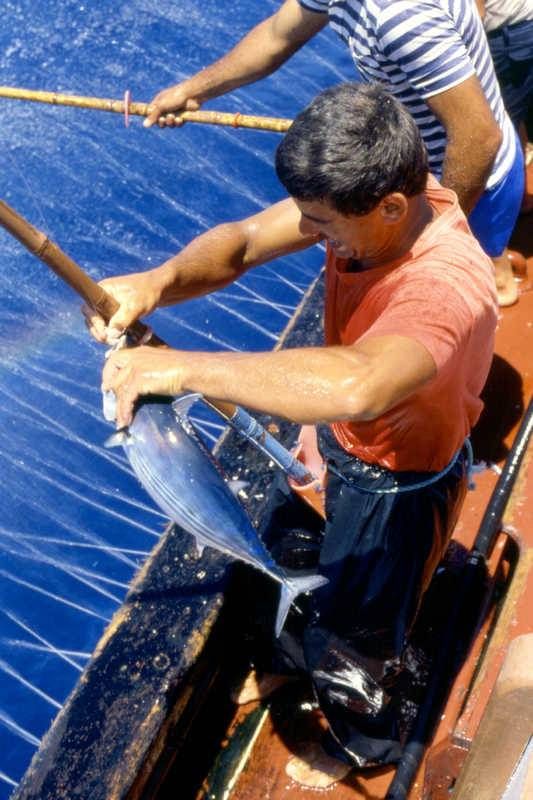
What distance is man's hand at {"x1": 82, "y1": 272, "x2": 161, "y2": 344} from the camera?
8.13 ft

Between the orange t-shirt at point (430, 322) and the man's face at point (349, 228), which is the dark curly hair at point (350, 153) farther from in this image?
the orange t-shirt at point (430, 322)

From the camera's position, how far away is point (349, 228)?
2.23 meters

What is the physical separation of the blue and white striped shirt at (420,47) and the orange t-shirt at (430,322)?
0.87 metres

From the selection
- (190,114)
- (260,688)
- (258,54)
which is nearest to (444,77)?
(258,54)

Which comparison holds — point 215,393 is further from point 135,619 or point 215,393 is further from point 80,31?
point 80,31

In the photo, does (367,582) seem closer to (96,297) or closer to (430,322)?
(430,322)

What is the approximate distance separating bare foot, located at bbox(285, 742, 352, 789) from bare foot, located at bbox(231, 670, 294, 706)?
28 cm

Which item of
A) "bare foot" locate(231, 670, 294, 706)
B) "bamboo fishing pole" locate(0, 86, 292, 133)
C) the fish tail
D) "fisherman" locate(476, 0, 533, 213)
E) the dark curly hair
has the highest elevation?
the dark curly hair

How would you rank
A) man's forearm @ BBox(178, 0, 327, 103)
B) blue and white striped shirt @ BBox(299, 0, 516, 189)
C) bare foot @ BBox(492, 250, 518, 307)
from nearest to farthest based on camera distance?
blue and white striped shirt @ BBox(299, 0, 516, 189) → man's forearm @ BBox(178, 0, 327, 103) → bare foot @ BBox(492, 250, 518, 307)

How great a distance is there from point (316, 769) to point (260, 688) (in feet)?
1.25

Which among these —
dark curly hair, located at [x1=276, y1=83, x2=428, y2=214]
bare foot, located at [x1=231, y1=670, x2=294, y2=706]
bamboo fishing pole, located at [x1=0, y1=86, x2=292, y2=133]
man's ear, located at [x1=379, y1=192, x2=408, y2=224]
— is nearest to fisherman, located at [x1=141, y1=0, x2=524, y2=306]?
bamboo fishing pole, located at [x1=0, y1=86, x2=292, y2=133]

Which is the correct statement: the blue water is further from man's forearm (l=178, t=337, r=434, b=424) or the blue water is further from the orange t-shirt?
man's forearm (l=178, t=337, r=434, b=424)

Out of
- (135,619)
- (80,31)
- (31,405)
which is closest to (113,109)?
(31,405)

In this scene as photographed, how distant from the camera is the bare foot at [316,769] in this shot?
10.8 ft
